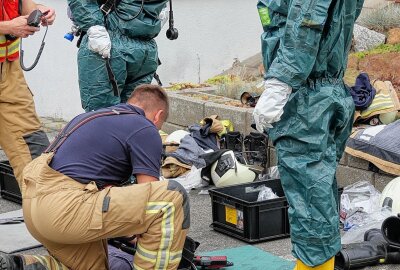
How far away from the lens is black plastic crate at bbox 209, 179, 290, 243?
6426 mm

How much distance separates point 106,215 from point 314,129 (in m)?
1.31

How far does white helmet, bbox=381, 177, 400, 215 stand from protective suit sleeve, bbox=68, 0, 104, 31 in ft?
8.48

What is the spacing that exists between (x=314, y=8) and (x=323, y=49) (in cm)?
30

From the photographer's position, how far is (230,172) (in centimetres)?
768

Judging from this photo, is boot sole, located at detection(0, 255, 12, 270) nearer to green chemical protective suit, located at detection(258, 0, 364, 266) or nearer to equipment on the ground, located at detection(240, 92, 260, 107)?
green chemical protective suit, located at detection(258, 0, 364, 266)

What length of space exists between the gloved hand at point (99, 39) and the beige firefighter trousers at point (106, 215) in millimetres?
2149

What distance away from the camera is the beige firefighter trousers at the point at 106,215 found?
493 cm

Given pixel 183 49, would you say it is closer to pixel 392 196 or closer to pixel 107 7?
pixel 107 7

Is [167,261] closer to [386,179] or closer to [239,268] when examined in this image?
[239,268]

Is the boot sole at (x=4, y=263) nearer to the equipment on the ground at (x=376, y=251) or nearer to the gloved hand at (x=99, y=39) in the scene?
the equipment on the ground at (x=376, y=251)

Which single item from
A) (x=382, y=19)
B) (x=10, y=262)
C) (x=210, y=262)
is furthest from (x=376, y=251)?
(x=382, y=19)

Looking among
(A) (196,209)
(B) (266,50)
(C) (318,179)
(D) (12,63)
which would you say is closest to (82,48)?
(D) (12,63)

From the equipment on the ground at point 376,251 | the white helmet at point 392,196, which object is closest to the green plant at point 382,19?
the white helmet at point 392,196

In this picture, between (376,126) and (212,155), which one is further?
(212,155)
